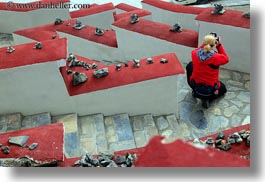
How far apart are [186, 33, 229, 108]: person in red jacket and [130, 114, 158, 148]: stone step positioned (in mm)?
406

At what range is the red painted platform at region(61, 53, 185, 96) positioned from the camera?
292cm

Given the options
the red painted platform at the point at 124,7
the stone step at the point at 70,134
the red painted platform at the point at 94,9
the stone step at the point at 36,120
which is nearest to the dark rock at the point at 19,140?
the stone step at the point at 70,134

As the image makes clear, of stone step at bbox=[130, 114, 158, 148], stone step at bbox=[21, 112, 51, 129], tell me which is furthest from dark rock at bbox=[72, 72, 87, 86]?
stone step at bbox=[130, 114, 158, 148]

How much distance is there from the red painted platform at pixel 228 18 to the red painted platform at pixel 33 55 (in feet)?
3.66

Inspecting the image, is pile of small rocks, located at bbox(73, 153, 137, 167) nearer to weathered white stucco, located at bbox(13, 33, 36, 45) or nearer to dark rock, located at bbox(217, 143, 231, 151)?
dark rock, located at bbox(217, 143, 231, 151)

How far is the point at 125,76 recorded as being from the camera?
2.95 metres

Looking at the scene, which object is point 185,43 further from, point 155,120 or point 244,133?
point 244,133

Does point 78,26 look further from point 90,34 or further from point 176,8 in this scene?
point 176,8

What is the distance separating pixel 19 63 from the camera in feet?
9.14

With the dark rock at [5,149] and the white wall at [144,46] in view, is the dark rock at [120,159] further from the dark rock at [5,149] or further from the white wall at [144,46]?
the white wall at [144,46]

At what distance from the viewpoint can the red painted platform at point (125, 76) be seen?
2924 millimetres

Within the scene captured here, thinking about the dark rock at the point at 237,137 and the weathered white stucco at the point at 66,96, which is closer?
the dark rock at the point at 237,137

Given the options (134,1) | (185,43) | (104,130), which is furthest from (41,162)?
(134,1)

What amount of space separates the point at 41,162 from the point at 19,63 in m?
0.79
